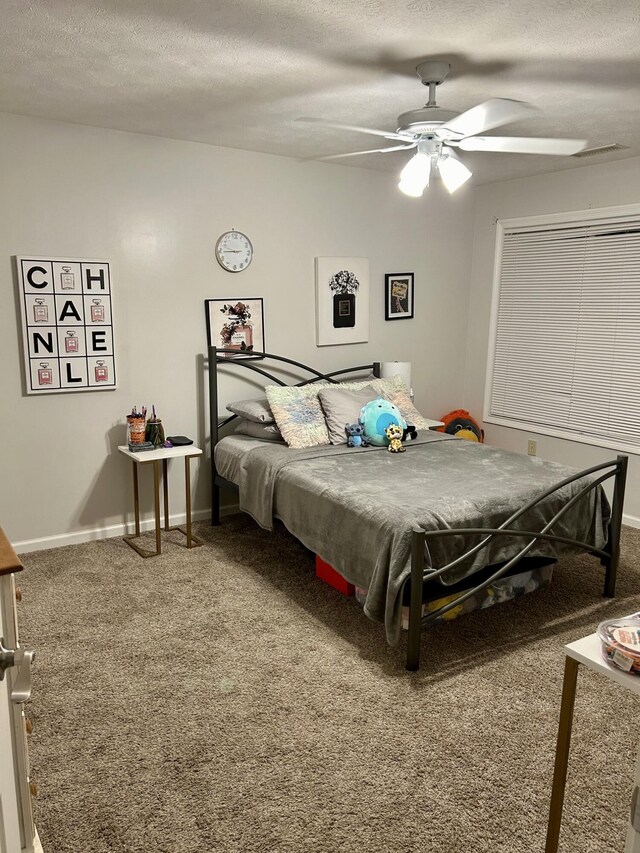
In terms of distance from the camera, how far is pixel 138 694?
2.63 meters

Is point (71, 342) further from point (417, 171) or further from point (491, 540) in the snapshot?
point (491, 540)

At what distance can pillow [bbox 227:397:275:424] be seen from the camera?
14.1 feet

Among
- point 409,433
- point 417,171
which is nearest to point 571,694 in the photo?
point 417,171

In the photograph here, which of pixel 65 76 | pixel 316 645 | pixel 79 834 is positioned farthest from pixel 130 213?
pixel 79 834

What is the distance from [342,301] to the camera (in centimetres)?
500

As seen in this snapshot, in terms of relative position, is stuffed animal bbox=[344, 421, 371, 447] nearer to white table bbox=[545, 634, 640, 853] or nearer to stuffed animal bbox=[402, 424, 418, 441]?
stuffed animal bbox=[402, 424, 418, 441]

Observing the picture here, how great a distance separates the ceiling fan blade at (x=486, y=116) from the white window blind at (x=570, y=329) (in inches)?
92.3

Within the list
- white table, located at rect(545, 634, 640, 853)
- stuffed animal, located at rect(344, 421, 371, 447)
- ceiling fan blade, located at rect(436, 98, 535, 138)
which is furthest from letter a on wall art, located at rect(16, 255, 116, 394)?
white table, located at rect(545, 634, 640, 853)

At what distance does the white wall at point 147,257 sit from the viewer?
381 cm

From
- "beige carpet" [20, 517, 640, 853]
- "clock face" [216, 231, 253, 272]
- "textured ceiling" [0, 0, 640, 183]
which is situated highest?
"textured ceiling" [0, 0, 640, 183]

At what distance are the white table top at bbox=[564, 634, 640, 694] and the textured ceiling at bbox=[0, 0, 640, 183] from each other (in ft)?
6.72

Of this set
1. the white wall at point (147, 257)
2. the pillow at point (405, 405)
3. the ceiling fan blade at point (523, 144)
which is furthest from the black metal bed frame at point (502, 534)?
the ceiling fan blade at point (523, 144)

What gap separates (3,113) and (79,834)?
3.51 meters

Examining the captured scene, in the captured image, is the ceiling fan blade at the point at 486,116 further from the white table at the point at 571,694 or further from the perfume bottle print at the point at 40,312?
the perfume bottle print at the point at 40,312
